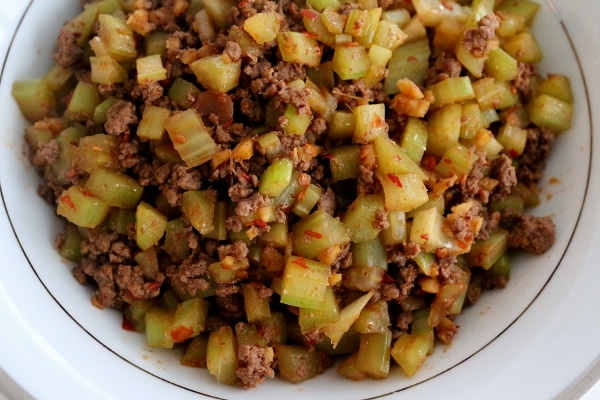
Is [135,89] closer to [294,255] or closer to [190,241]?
[190,241]

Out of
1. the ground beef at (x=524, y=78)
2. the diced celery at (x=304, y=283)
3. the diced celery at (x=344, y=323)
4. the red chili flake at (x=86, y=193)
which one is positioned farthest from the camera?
the ground beef at (x=524, y=78)

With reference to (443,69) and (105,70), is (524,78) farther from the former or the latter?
(105,70)

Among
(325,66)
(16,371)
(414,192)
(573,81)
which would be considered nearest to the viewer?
(16,371)

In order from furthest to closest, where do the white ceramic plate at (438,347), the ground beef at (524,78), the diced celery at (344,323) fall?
the ground beef at (524,78) → the diced celery at (344,323) → the white ceramic plate at (438,347)

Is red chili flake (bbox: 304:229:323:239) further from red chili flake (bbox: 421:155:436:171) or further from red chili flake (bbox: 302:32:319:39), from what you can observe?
red chili flake (bbox: 302:32:319:39)

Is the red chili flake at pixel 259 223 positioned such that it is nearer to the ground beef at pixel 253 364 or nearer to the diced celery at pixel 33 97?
the ground beef at pixel 253 364

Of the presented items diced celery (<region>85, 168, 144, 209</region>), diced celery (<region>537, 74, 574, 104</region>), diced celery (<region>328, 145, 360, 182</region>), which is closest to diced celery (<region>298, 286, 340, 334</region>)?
diced celery (<region>328, 145, 360, 182</region>)

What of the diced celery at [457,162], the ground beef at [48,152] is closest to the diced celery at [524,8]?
the diced celery at [457,162]

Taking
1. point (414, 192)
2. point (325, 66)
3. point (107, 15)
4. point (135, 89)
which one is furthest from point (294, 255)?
point (107, 15)

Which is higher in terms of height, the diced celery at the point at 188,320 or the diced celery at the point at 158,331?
the diced celery at the point at 188,320
